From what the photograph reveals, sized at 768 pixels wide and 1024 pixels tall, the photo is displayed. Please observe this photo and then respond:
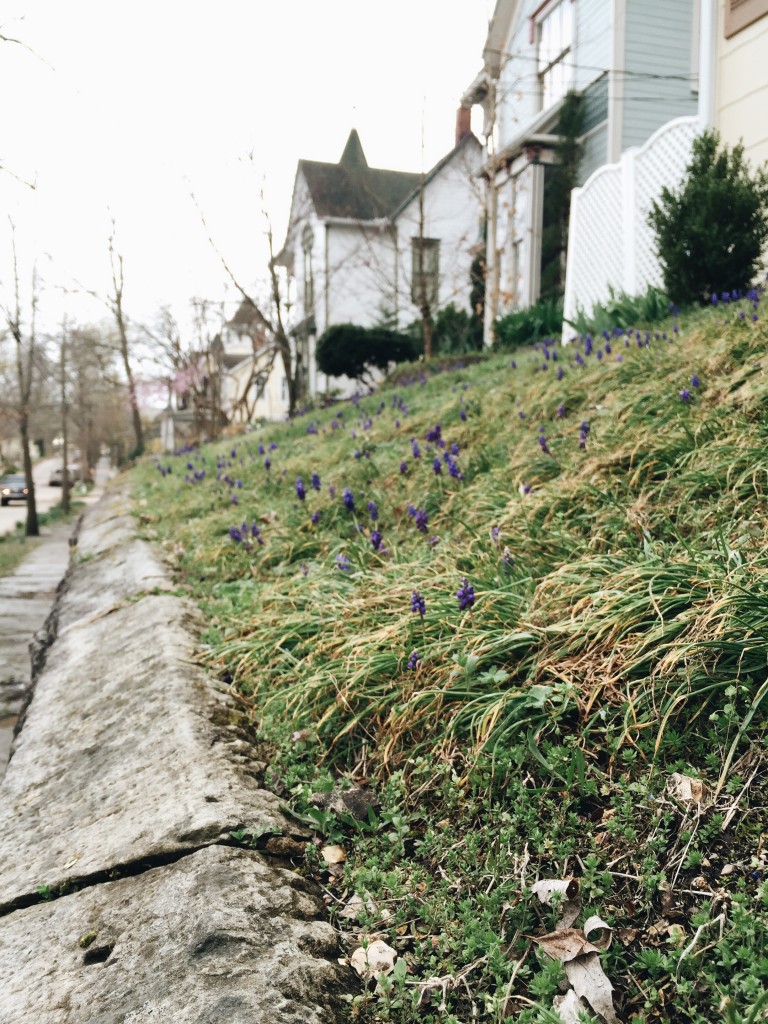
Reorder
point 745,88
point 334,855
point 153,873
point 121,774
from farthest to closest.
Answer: point 745,88 < point 121,774 < point 334,855 < point 153,873

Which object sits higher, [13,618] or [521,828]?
[521,828]

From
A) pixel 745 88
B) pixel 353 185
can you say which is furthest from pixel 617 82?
pixel 353 185

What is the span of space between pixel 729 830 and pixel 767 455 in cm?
165

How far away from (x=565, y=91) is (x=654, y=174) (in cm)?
810

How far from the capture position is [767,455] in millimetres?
2678

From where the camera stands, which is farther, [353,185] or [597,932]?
[353,185]

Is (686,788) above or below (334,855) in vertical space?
above

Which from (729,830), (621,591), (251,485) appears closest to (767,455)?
(621,591)

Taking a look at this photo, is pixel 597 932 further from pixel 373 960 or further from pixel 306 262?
pixel 306 262

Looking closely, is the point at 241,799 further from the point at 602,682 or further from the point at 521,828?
the point at 602,682

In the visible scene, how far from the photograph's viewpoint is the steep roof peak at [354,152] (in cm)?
2791

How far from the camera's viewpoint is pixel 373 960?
1469 mm

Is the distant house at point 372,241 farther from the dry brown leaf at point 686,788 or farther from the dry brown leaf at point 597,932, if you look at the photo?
the dry brown leaf at point 597,932

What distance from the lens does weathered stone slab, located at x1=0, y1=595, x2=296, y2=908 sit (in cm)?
176
